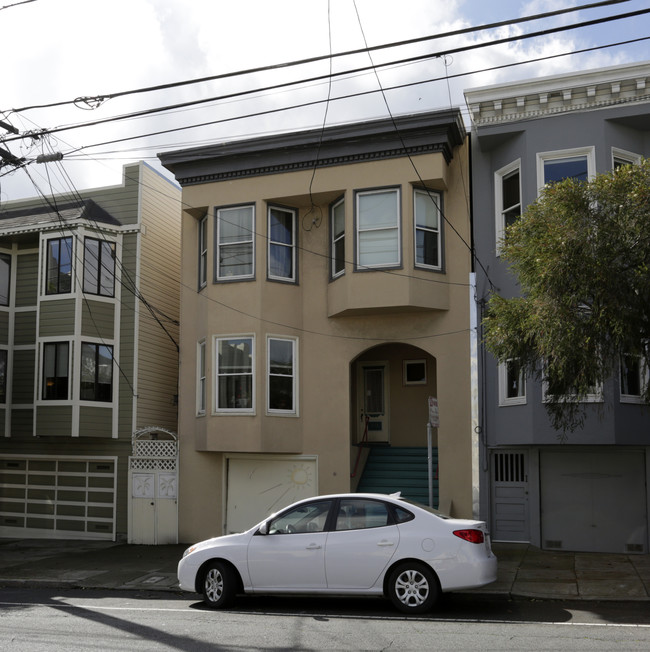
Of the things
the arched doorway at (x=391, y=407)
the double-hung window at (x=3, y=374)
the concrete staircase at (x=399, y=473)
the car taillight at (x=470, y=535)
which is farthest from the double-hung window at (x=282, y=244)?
the car taillight at (x=470, y=535)

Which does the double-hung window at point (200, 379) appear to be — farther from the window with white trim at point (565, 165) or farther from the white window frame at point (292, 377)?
the window with white trim at point (565, 165)

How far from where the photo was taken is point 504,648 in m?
8.20

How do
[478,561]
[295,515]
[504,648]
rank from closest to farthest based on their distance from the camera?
1. [504,648]
2. [478,561]
3. [295,515]

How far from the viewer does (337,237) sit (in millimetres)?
18422

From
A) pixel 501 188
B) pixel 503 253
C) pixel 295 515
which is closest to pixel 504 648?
pixel 295 515

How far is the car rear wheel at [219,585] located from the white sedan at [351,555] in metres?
0.01

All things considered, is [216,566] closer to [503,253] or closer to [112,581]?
[112,581]

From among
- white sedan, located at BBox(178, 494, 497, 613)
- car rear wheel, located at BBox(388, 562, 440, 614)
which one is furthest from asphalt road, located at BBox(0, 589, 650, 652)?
white sedan, located at BBox(178, 494, 497, 613)

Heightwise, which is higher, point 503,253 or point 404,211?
point 404,211

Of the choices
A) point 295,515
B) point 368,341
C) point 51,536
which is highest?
point 368,341

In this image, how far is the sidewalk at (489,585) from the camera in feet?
39.1

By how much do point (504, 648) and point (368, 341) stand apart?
10.2 metres

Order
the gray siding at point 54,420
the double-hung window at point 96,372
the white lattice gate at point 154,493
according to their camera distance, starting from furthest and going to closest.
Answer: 1. the double-hung window at point 96,372
2. the gray siding at point 54,420
3. the white lattice gate at point 154,493

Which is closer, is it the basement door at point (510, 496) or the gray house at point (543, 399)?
the gray house at point (543, 399)
